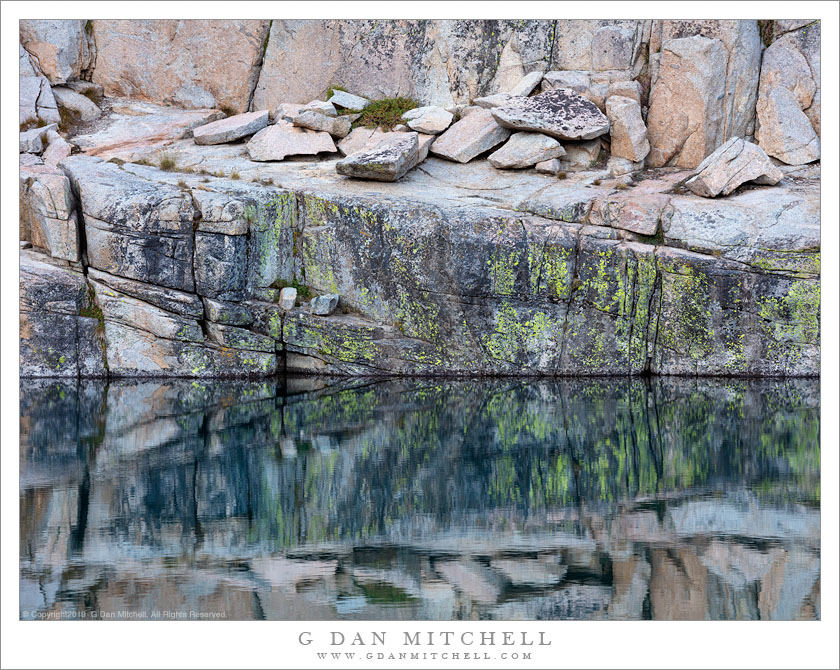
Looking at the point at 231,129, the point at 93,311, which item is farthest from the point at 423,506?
the point at 231,129

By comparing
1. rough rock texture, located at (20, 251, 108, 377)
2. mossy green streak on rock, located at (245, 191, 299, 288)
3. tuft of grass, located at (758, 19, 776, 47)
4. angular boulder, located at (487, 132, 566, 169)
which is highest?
tuft of grass, located at (758, 19, 776, 47)

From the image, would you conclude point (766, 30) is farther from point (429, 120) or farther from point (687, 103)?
point (429, 120)

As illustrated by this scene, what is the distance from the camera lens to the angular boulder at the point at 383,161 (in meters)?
25.2

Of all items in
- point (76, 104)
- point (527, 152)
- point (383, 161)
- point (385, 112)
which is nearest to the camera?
point (383, 161)

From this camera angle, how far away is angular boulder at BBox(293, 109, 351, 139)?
2791 centimetres

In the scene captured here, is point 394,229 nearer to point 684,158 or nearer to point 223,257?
point 223,257

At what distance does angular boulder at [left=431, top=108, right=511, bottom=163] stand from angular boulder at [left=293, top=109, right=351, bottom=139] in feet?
10.1

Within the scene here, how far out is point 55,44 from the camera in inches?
1186

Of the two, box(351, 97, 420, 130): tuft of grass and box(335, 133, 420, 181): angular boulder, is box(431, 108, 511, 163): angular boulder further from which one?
box(351, 97, 420, 130): tuft of grass

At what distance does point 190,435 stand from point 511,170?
13.9 m

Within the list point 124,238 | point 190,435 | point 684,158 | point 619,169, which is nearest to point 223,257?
point 124,238

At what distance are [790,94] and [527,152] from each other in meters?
8.54

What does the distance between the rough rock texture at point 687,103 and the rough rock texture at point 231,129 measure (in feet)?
40.8

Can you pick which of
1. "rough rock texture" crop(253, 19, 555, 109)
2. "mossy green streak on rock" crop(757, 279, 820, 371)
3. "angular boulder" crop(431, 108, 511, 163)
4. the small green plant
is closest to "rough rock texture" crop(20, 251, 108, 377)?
the small green plant
